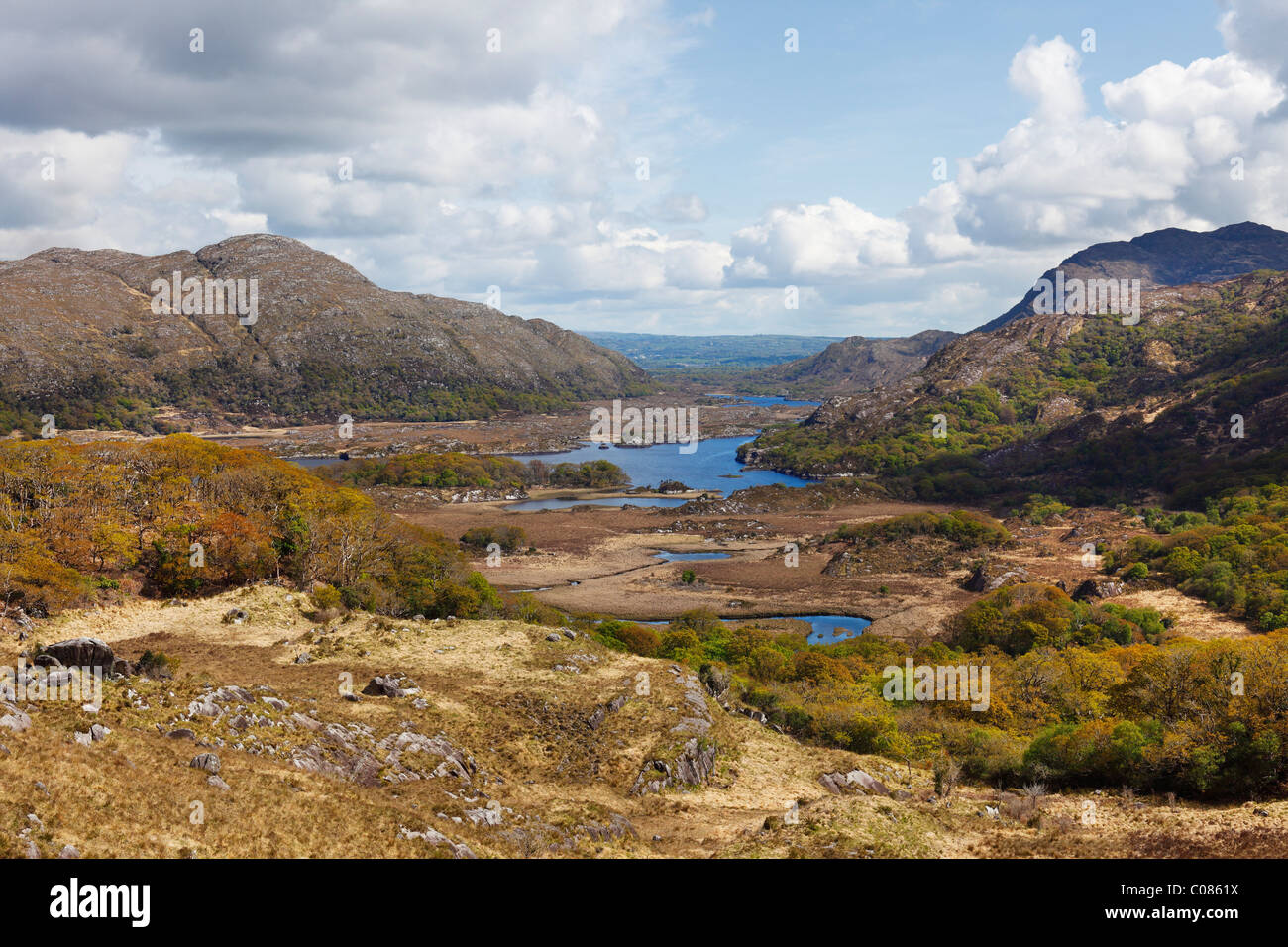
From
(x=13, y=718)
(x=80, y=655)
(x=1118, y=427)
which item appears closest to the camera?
(x=13, y=718)

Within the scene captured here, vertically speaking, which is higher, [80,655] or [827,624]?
[80,655]

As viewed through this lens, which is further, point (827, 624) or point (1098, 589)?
point (827, 624)

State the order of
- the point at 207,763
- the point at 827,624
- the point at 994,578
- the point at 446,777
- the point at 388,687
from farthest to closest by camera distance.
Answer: the point at 994,578, the point at 827,624, the point at 388,687, the point at 446,777, the point at 207,763

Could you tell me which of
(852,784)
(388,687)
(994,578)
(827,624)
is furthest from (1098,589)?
(388,687)

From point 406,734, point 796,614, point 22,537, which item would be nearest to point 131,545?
point 22,537

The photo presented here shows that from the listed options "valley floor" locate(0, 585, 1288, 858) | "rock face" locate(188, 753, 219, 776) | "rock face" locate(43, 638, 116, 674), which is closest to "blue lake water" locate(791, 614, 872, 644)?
"valley floor" locate(0, 585, 1288, 858)

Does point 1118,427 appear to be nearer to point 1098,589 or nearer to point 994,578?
point 994,578

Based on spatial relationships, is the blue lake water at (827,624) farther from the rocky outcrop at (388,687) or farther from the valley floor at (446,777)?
the rocky outcrop at (388,687)

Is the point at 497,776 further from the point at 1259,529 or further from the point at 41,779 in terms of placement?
the point at 1259,529

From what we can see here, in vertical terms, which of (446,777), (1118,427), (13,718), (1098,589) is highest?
(1118,427)
